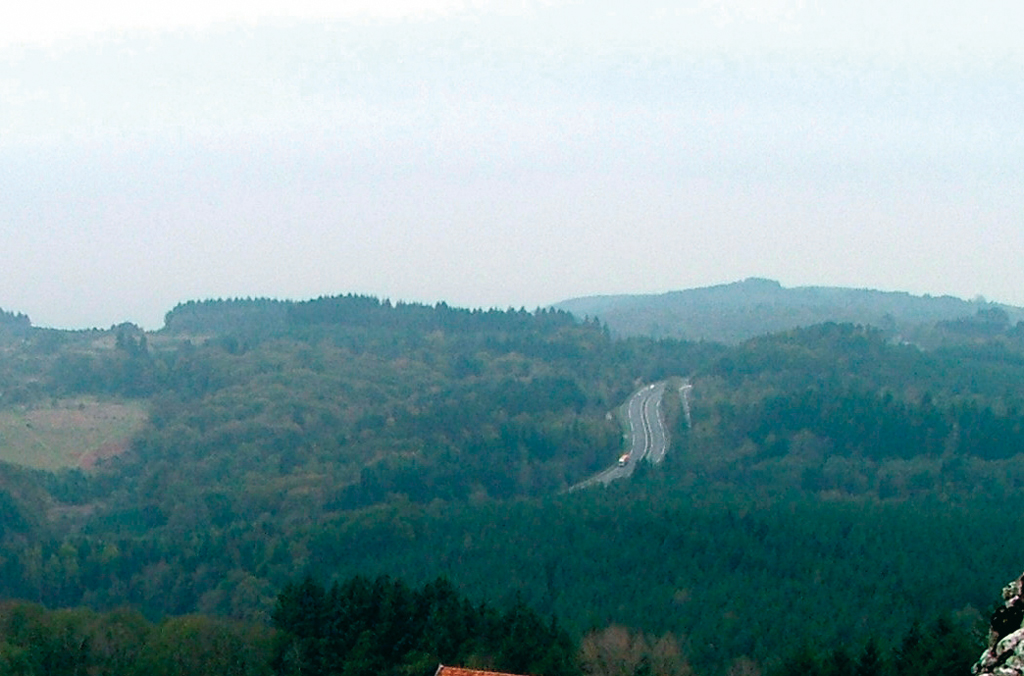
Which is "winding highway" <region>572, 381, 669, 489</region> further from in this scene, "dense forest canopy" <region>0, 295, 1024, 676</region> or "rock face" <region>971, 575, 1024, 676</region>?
"rock face" <region>971, 575, 1024, 676</region>

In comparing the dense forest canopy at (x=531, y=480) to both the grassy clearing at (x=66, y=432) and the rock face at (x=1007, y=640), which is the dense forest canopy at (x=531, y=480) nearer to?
the grassy clearing at (x=66, y=432)

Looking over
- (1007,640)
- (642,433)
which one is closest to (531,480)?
(642,433)

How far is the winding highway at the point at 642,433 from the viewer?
4186 inches

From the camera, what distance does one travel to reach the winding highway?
349ft

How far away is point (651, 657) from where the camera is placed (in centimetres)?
4494

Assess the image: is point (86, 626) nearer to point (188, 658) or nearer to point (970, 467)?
point (188, 658)

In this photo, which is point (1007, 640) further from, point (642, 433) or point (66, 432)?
point (66, 432)

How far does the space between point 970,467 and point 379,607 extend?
6730 centimetres

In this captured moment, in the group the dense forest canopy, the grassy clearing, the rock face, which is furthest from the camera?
the grassy clearing

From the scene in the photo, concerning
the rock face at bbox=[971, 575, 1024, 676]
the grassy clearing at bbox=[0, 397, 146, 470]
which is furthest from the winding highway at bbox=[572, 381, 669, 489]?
the rock face at bbox=[971, 575, 1024, 676]

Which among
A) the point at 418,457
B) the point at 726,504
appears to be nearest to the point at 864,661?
the point at 726,504

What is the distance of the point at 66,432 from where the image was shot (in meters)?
126

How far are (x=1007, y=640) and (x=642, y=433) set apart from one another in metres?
112

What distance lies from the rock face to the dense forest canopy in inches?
939
